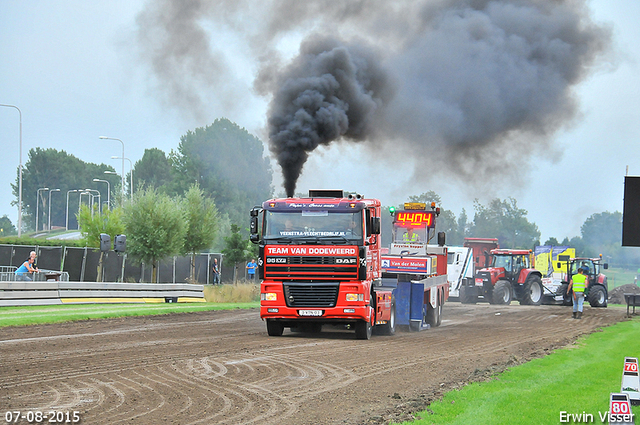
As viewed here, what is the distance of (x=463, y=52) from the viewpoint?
996 inches

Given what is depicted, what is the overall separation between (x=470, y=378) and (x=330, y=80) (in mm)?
13927

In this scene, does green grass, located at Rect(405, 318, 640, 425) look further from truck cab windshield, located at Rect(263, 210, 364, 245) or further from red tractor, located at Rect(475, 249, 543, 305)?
red tractor, located at Rect(475, 249, 543, 305)

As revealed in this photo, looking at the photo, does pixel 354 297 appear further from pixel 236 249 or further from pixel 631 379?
pixel 236 249

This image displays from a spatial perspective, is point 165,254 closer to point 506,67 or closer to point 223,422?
point 506,67

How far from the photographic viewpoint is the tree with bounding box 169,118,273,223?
88312 mm

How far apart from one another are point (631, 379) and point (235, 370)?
564cm

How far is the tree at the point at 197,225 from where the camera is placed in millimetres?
44978

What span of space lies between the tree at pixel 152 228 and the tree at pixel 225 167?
46.9 meters

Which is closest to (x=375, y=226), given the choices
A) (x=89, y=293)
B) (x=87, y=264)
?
(x=89, y=293)

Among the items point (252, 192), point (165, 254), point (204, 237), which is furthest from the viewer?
point (252, 192)

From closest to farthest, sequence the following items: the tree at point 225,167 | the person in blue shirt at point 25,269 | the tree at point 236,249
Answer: the person in blue shirt at point 25,269 < the tree at point 236,249 < the tree at point 225,167

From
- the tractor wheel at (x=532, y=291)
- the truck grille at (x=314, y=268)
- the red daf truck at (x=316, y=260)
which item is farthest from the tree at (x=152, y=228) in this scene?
the truck grille at (x=314, y=268)

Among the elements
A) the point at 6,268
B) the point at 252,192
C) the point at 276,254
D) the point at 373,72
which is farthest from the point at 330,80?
the point at 252,192

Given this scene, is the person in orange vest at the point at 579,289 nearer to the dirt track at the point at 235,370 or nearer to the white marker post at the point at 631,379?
the dirt track at the point at 235,370
